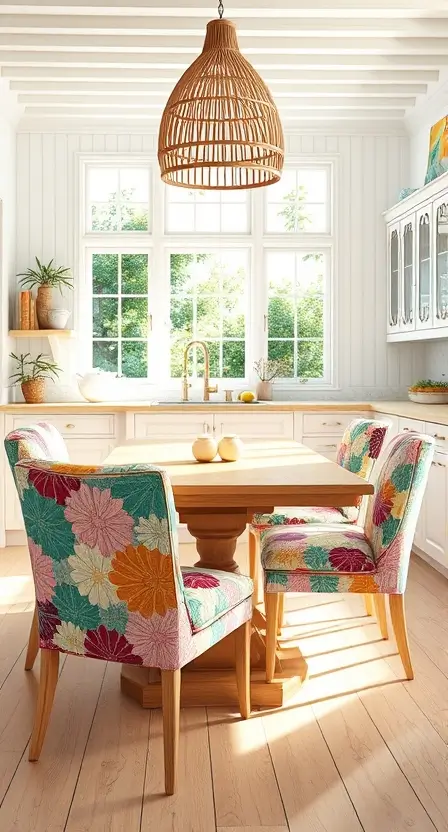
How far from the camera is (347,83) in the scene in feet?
17.8

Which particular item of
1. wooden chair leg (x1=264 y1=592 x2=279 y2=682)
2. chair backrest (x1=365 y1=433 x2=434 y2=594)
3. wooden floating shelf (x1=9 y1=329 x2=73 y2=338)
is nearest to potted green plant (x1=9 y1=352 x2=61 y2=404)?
wooden floating shelf (x1=9 y1=329 x2=73 y2=338)

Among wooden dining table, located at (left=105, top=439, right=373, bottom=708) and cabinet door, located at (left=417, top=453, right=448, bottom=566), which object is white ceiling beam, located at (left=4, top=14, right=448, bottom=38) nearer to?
cabinet door, located at (left=417, top=453, right=448, bottom=566)

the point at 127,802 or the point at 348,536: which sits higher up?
the point at 348,536

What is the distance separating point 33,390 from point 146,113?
83.3 inches

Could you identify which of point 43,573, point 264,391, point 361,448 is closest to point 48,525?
point 43,573

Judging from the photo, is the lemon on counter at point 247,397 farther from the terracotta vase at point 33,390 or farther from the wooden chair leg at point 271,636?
the wooden chair leg at point 271,636

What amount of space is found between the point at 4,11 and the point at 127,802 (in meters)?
3.82

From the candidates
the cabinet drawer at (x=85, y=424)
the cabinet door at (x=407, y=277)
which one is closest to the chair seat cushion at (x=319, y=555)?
the cabinet drawer at (x=85, y=424)

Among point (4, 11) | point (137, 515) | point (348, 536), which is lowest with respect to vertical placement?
point (348, 536)

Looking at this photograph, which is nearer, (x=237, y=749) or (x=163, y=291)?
(x=237, y=749)

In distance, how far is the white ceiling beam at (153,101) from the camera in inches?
229

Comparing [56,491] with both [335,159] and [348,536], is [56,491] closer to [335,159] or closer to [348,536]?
[348,536]

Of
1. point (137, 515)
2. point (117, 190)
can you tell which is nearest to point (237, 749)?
point (137, 515)

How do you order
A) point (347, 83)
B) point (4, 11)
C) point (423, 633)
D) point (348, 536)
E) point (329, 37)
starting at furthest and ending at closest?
point (347, 83), point (329, 37), point (4, 11), point (423, 633), point (348, 536)
